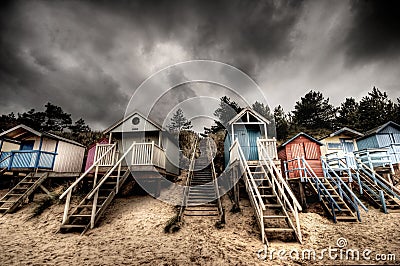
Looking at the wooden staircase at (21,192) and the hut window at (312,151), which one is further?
the hut window at (312,151)

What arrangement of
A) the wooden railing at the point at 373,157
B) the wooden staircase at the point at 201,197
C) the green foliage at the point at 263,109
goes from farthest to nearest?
the green foliage at the point at 263,109, the wooden railing at the point at 373,157, the wooden staircase at the point at 201,197

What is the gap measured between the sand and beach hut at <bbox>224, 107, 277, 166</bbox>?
15.4ft

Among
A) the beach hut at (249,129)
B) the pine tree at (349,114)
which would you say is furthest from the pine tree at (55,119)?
the pine tree at (349,114)

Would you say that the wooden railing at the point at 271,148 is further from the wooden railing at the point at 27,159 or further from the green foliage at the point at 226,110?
the green foliage at the point at 226,110

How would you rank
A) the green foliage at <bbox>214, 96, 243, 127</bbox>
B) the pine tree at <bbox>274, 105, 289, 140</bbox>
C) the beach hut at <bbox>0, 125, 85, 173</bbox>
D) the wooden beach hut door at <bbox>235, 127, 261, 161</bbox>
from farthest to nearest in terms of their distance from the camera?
the pine tree at <bbox>274, 105, 289, 140</bbox>
the green foliage at <bbox>214, 96, 243, 127</bbox>
the wooden beach hut door at <bbox>235, 127, 261, 161</bbox>
the beach hut at <bbox>0, 125, 85, 173</bbox>

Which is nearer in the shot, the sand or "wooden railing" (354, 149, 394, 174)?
the sand

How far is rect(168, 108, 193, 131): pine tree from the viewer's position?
105ft

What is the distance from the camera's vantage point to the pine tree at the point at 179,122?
31942 millimetres

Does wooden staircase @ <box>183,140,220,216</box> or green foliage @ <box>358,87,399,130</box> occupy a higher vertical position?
green foliage @ <box>358,87,399,130</box>

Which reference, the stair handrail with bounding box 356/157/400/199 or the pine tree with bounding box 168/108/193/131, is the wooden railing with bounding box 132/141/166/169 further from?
the pine tree with bounding box 168/108/193/131

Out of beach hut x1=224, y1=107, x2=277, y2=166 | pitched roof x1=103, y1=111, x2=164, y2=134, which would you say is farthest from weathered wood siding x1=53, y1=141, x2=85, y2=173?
beach hut x1=224, y1=107, x2=277, y2=166

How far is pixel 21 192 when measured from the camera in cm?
1145

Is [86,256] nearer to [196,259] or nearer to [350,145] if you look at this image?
[196,259]

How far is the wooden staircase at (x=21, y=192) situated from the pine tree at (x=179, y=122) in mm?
20898
